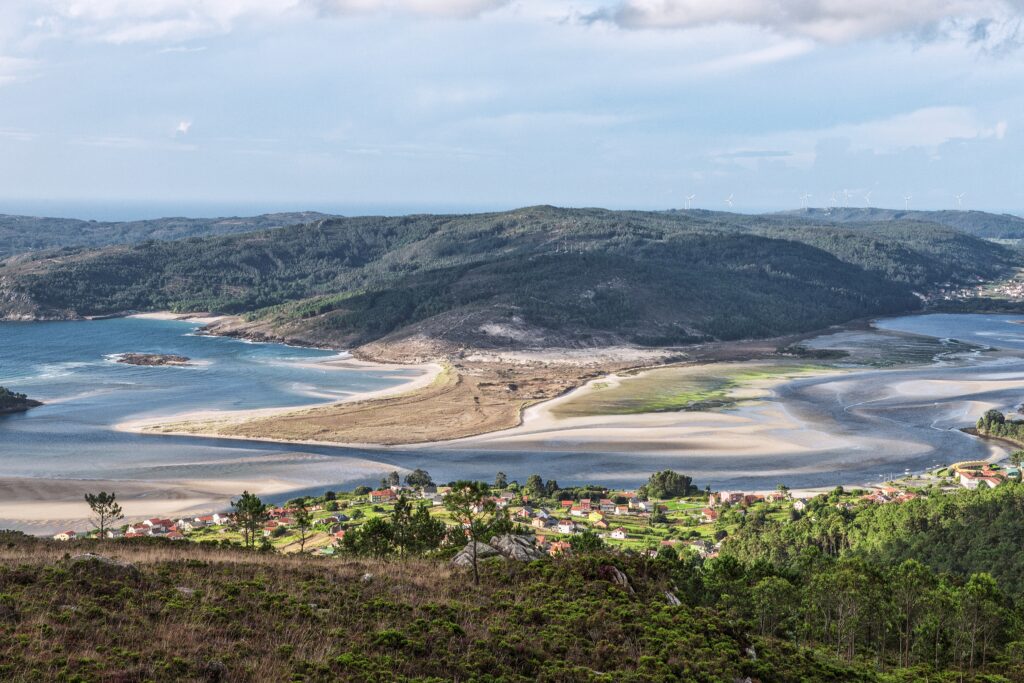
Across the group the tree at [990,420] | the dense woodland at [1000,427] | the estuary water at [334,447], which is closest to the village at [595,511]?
the estuary water at [334,447]

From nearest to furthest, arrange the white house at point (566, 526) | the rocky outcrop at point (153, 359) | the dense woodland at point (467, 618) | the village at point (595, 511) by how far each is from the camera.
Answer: the dense woodland at point (467, 618)
the village at point (595, 511)
the white house at point (566, 526)
the rocky outcrop at point (153, 359)

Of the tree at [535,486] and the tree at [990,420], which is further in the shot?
the tree at [990,420]

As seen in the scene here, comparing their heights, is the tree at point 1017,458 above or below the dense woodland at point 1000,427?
below

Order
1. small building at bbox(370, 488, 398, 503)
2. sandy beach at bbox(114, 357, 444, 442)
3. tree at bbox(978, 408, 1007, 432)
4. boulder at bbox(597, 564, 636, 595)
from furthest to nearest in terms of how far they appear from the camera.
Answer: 1. tree at bbox(978, 408, 1007, 432)
2. sandy beach at bbox(114, 357, 444, 442)
3. small building at bbox(370, 488, 398, 503)
4. boulder at bbox(597, 564, 636, 595)

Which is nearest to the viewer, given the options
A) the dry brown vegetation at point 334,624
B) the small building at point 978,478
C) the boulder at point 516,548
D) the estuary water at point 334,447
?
the dry brown vegetation at point 334,624

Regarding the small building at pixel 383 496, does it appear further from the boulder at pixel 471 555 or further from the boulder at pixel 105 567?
the boulder at pixel 105 567

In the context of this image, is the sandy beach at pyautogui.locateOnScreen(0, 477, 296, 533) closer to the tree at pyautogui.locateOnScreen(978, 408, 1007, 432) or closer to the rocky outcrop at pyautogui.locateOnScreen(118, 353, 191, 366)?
the rocky outcrop at pyautogui.locateOnScreen(118, 353, 191, 366)

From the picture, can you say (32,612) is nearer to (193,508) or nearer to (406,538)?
(406,538)

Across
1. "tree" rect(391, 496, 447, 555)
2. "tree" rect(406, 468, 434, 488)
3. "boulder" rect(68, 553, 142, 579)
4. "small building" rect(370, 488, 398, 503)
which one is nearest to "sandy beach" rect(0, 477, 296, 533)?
"small building" rect(370, 488, 398, 503)
